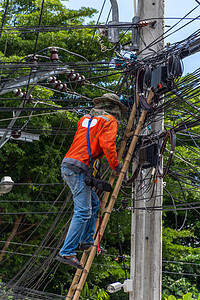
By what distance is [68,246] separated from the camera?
5742 mm

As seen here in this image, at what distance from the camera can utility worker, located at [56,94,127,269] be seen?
5.73 m

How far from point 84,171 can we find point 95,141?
14.6 inches

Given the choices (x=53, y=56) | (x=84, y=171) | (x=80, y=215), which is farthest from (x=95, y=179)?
(x=53, y=56)

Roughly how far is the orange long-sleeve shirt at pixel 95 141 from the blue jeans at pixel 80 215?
5.2 inches

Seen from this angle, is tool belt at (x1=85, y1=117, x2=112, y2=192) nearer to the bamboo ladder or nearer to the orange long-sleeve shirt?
the orange long-sleeve shirt

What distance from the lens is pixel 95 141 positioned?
5879mm

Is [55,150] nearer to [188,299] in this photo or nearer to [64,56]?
[64,56]

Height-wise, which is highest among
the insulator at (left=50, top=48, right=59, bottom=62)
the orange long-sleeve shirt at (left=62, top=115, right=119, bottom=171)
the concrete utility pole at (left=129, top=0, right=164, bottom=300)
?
the insulator at (left=50, top=48, right=59, bottom=62)

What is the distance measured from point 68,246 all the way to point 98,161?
1037 millimetres

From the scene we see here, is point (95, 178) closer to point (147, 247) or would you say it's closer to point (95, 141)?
point (95, 141)

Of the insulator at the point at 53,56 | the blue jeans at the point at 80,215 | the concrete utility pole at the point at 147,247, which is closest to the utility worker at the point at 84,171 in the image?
the blue jeans at the point at 80,215

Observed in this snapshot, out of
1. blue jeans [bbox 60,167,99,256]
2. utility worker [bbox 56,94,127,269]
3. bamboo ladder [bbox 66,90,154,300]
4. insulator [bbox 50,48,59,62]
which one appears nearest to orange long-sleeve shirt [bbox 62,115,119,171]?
utility worker [bbox 56,94,127,269]

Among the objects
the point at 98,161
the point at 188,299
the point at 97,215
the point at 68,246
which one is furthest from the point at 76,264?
the point at 188,299

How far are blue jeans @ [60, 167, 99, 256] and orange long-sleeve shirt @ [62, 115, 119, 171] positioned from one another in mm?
131
